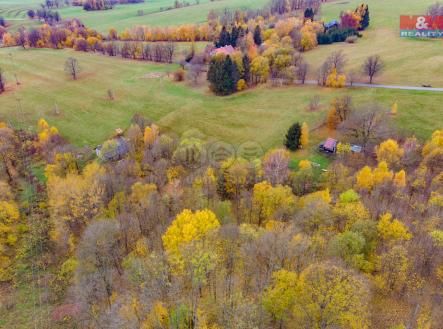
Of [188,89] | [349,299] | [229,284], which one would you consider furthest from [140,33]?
[349,299]

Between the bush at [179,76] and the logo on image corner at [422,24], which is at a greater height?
the logo on image corner at [422,24]

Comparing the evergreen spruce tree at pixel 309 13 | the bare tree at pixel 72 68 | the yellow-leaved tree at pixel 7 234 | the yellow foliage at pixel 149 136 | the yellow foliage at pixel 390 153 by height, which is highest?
the evergreen spruce tree at pixel 309 13

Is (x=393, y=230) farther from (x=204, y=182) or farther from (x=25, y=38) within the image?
(x=25, y=38)

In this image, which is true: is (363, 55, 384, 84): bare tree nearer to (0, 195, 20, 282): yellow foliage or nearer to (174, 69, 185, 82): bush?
(174, 69, 185, 82): bush

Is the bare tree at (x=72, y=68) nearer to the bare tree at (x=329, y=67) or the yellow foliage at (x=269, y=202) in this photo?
the bare tree at (x=329, y=67)

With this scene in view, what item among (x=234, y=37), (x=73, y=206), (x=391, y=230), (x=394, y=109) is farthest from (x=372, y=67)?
(x=73, y=206)

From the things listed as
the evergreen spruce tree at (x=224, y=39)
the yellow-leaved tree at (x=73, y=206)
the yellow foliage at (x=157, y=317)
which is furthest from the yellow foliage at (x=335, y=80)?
the yellow foliage at (x=157, y=317)

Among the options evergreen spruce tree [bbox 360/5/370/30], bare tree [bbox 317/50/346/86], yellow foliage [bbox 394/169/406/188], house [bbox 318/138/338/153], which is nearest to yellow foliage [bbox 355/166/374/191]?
yellow foliage [bbox 394/169/406/188]
